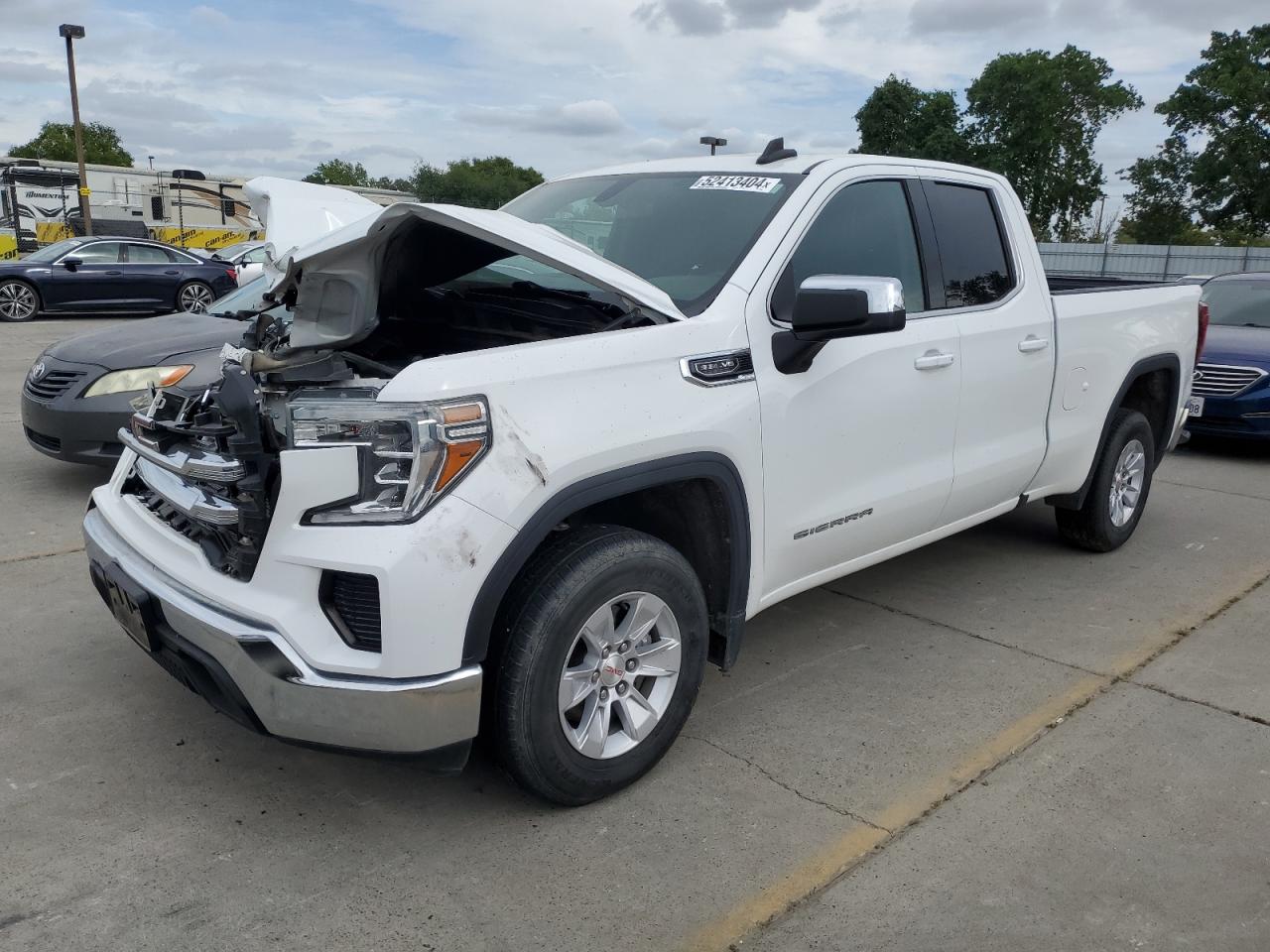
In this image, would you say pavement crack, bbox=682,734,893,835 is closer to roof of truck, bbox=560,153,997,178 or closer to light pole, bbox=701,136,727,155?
roof of truck, bbox=560,153,997,178

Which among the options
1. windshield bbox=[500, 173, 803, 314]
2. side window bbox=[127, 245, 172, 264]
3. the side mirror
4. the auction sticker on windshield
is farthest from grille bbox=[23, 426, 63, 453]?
side window bbox=[127, 245, 172, 264]

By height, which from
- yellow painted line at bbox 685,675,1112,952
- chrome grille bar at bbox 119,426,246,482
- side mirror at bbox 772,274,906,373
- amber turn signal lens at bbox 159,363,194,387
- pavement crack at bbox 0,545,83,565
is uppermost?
side mirror at bbox 772,274,906,373

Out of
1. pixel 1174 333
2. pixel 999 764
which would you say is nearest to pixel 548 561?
pixel 999 764

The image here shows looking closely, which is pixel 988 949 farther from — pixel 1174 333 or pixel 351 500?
pixel 1174 333

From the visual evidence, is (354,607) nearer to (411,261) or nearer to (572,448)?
(572,448)

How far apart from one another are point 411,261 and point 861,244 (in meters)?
1.62

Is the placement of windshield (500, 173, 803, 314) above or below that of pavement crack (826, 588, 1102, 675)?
above

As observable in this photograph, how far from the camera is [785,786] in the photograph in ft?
10.8

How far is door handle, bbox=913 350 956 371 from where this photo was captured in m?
3.89

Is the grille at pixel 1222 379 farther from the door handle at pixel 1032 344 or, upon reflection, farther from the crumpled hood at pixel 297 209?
the crumpled hood at pixel 297 209

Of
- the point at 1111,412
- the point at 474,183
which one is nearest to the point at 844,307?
the point at 1111,412

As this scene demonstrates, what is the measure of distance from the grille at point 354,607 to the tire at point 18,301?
55.5 ft

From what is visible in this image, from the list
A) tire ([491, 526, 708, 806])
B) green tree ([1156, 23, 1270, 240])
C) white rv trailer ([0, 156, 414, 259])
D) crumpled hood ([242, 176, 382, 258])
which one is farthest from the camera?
green tree ([1156, 23, 1270, 240])

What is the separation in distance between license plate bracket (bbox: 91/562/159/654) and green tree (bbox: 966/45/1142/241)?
56268 millimetres
